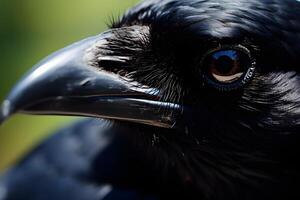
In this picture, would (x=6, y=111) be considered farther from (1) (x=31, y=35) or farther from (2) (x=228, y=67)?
(1) (x=31, y=35)

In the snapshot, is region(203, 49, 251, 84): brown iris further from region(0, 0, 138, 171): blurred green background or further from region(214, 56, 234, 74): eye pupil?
region(0, 0, 138, 171): blurred green background

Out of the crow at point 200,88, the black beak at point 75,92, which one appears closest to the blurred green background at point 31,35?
the crow at point 200,88


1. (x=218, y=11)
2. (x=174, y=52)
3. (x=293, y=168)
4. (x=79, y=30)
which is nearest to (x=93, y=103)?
(x=174, y=52)

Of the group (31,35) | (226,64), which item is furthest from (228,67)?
(31,35)

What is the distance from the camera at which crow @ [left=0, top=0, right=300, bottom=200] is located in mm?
4398

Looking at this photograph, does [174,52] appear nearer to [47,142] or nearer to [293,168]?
[293,168]

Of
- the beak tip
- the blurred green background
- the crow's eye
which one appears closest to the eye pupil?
the crow's eye

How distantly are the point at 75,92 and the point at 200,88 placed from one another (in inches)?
25.2

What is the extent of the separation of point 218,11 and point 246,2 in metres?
0.19

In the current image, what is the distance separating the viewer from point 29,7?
31.5 feet

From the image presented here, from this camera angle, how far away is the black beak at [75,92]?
14.4ft

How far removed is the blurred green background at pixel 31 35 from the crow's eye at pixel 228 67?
191 inches

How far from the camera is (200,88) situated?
14.7ft

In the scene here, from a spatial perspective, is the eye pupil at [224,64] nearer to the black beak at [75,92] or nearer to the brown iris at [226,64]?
the brown iris at [226,64]
